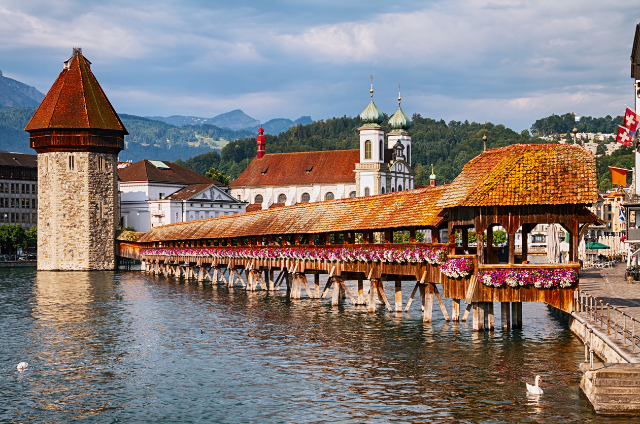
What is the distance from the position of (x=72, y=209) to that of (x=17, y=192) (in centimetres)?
5075

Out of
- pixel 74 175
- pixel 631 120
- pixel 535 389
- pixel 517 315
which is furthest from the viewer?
pixel 74 175

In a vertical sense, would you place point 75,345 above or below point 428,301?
below

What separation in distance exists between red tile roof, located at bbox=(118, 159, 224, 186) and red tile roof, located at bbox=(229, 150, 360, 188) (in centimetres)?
1394

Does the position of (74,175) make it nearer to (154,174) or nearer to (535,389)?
(154,174)

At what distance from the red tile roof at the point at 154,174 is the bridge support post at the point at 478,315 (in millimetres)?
101541

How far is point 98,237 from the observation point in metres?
91.7

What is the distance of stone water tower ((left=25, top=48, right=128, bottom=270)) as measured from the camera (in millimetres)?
89688

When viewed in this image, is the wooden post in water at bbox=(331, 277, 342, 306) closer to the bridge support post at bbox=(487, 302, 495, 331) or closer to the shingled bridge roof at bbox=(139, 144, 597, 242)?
the shingled bridge roof at bbox=(139, 144, 597, 242)

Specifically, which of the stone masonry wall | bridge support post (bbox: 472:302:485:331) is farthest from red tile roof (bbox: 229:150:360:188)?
bridge support post (bbox: 472:302:485:331)

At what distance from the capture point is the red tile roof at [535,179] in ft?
91.5

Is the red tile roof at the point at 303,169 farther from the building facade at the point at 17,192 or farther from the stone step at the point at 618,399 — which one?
the stone step at the point at 618,399

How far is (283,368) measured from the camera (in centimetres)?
2641

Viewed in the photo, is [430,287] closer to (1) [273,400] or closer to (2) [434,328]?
(2) [434,328]

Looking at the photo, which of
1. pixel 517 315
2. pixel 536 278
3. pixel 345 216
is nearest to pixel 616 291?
pixel 517 315
